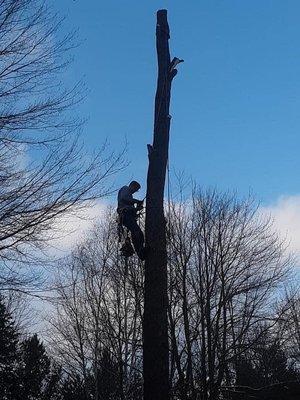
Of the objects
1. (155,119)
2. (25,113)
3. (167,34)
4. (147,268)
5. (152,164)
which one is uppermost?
(167,34)

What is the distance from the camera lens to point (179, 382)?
12008 millimetres

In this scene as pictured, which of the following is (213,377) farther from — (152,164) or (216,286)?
(152,164)

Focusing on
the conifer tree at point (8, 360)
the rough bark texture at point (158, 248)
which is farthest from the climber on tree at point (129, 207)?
the conifer tree at point (8, 360)

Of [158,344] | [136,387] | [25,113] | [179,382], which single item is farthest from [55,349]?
[158,344]

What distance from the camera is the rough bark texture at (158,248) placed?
4.80 metres

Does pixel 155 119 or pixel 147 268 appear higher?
pixel 155 119

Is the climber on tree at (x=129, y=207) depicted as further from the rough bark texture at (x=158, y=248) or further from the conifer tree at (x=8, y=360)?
the conifer tree at (x=8, y=360)

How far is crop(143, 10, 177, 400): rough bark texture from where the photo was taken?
15.8ft

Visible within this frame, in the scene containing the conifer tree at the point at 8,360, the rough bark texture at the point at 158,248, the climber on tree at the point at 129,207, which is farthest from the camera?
the conifer tree at the point at 8,360

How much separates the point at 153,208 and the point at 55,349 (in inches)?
711

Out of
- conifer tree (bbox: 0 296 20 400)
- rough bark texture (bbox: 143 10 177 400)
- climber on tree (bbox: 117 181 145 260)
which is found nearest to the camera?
rough bark texture (bbox: 143 10 177 400)

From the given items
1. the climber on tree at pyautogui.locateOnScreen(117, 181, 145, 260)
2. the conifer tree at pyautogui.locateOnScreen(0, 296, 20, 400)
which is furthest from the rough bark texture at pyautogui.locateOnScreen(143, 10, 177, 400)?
the conifer tree at pyautogui.locateOnScreen(0, 296, 20, 400)

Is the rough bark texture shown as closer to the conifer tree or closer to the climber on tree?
the climber on tree

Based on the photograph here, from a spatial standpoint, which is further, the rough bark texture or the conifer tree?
the conifer tree
